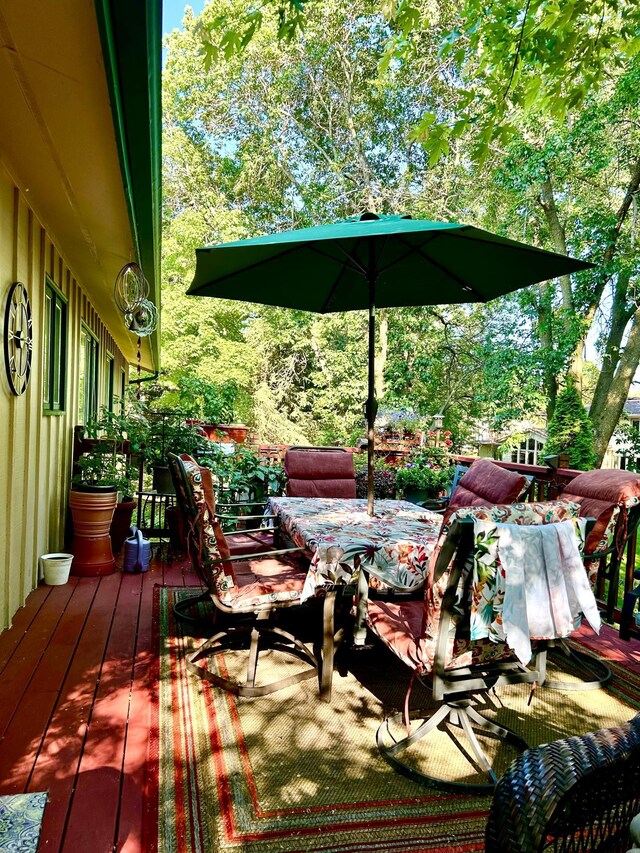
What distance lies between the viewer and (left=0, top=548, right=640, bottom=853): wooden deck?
171cm

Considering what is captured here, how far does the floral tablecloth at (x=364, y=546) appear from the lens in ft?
7.69

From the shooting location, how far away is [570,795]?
79 centimetres

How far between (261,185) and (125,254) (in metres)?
12.9

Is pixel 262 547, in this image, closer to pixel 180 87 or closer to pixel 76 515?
pixel 76 515

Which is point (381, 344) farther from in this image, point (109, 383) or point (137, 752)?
point (137, 752)

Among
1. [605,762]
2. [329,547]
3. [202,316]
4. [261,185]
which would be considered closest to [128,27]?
[329,547]

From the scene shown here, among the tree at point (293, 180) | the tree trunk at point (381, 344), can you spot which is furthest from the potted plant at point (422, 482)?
the tree trunk at point (381, 344)

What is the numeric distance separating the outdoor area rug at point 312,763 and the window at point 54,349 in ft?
8.12

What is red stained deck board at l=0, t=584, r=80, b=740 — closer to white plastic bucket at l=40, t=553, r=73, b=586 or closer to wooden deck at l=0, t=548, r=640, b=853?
Result: wooden deck at l=0, t=548, r=640, b=853

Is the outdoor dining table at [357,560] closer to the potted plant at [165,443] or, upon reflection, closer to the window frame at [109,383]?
the potted plant at [165,443]

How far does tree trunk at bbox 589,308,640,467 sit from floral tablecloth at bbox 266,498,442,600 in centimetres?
753

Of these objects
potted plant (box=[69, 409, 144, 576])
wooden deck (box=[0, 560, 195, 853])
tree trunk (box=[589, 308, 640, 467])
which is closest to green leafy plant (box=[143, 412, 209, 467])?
potted plant (box=[69, 409, 144, 576])

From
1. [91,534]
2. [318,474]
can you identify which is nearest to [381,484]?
[318,474]

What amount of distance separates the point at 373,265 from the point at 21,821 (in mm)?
2806
